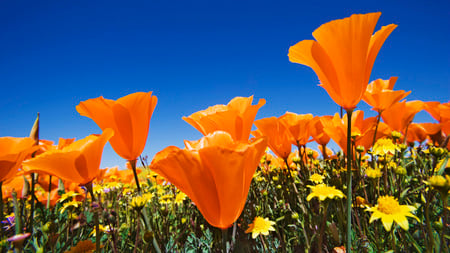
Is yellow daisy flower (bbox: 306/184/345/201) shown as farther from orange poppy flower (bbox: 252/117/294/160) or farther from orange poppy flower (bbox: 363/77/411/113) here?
orange poppy flower (bbox: 363/77/411/113)

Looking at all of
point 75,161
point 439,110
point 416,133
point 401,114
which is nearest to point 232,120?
point 75,161

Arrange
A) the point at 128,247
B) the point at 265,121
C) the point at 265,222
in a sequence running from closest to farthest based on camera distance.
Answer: the point at 265,222, the point at 265,121, the point at 128,247

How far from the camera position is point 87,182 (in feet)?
2.93

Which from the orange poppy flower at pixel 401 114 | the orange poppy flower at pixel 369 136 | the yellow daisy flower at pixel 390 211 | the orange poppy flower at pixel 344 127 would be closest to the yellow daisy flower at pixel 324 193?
the yellow daisy flower at pixel 390 211

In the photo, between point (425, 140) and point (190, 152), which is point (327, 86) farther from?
point (425, 140)

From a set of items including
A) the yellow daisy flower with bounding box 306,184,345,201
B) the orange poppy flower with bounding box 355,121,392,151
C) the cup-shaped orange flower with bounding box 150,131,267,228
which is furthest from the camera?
the orange poppy flower with bounding box 355,121,392,151

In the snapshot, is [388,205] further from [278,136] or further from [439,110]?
[439,110]

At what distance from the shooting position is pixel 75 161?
84cm

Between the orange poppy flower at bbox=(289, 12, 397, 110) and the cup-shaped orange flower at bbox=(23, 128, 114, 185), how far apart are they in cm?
74

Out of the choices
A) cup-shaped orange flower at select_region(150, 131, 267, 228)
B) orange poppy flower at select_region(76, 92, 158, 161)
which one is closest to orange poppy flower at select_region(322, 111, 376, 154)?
cup-shaped orange flower at select_region(150, 131, 267, 228)

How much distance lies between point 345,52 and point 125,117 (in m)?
0.81

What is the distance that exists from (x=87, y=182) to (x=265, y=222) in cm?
78

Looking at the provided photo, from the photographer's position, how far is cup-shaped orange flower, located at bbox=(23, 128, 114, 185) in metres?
0.81

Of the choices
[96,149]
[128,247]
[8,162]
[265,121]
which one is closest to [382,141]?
[265,121]
